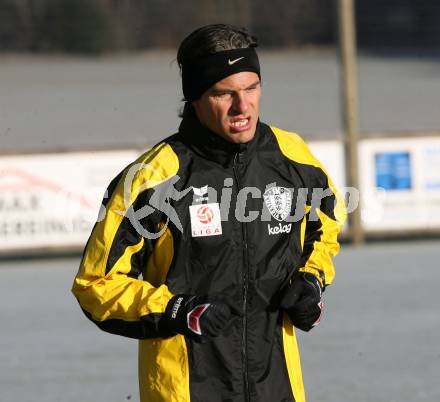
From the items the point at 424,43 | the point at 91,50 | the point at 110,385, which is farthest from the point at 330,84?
the point at 110,385

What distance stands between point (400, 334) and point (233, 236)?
2.91 meters

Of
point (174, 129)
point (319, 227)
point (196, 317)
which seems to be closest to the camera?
point (196, 317)

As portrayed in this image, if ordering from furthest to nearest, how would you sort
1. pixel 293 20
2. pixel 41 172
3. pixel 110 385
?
pixel 293 20, pixel 41 172, pixel 110 385

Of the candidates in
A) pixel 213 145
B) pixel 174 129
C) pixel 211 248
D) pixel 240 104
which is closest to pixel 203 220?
pixel 211 248

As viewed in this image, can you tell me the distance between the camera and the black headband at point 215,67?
240cm

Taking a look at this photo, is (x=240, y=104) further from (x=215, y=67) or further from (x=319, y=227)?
(x=319, y=227)

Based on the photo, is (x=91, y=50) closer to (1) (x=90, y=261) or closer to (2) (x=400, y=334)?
(2) (x=400, y=334)

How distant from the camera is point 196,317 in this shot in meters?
2.31

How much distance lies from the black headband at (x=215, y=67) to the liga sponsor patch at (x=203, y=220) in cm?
25

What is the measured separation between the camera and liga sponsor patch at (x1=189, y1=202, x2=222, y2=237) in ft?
8.00

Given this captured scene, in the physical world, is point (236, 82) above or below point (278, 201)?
above

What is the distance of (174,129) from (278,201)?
6375 mm

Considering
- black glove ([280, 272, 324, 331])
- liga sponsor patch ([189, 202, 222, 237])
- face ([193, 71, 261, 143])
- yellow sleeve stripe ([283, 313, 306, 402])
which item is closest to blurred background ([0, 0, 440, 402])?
yellow sleeve stripe ([283, 313, 306, 402])

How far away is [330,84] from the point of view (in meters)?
9.62
